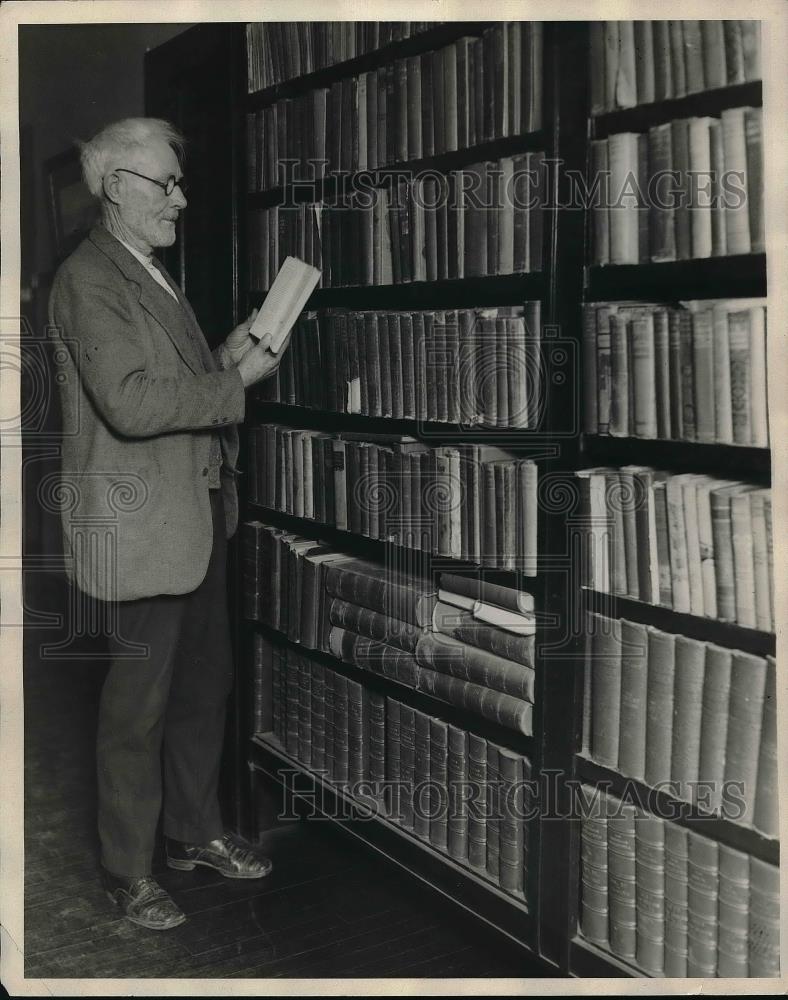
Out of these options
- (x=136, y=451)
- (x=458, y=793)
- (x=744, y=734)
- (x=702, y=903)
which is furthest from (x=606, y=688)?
(x=136, y=451)

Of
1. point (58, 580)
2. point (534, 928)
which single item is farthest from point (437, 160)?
point (58, 580)

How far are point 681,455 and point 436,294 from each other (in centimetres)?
78

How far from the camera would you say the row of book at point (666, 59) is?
165 centimetres

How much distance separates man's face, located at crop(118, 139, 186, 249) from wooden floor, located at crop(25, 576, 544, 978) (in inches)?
65.4

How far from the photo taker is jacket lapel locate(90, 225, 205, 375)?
7.73 feet

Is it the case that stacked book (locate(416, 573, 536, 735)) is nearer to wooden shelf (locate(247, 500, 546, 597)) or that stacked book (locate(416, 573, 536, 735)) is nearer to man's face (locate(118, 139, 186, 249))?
wooden shelf (locate(247, 500, 546, 597))

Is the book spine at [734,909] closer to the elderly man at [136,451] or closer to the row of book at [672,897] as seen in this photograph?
the row of book at [672,897]

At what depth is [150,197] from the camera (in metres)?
2.40

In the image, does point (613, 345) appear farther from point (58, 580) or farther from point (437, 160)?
point (58, 580)

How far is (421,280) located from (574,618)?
0.86 metres

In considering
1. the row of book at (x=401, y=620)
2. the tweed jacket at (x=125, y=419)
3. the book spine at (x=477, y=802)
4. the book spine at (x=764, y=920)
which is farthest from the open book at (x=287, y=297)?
the book spine at (x=764, y=920)

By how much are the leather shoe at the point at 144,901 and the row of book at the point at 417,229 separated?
5.24 feet

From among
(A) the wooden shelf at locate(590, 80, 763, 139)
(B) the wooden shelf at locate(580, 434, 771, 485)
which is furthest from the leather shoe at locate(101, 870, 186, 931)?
(A) the wooden shelf at locate(590, 80, 763, 139)

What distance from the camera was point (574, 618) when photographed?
Result: 1.98 m
